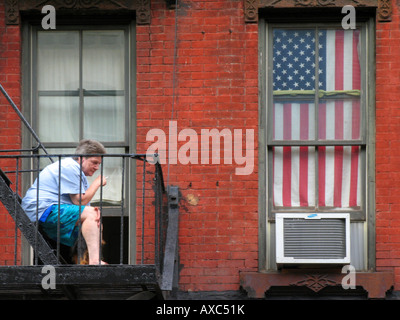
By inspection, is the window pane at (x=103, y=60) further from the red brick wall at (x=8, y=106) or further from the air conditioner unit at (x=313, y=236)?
the air conditioner unit at (x=313, y=236)

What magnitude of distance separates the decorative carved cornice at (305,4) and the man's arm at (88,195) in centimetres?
258

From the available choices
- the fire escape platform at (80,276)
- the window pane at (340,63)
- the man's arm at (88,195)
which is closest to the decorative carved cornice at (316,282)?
the fire escape platform at (80,276)

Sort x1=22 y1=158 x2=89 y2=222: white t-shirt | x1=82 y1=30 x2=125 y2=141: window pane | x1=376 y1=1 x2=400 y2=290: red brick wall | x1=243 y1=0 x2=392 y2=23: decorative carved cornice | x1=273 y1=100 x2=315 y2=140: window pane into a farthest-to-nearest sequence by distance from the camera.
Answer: x1=82 y1=30 x2=125 y2=141: window pane → x1=273 y1=100 x2=315 y2=140: window pane → x1=243 y1=0 x2=392 y2=23: decorative carved cornice → x1=376 y1=1 x2=400 y2=290: red brick wall → x1=22 y1=158 x2=89 y2=222: white t-shirt

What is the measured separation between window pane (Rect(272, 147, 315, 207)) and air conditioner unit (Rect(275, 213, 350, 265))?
43 centimetres

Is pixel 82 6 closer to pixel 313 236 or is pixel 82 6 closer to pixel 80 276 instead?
pixel 80 276

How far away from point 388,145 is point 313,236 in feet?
4.04

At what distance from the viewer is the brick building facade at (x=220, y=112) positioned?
9.35 m

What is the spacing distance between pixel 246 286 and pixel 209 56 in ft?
7.85

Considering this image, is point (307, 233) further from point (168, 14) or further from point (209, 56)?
point (168, 14)

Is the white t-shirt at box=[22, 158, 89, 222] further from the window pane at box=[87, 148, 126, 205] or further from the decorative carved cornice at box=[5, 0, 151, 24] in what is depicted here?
the decorative carved cornice at box=[5, 0, 151, 24]

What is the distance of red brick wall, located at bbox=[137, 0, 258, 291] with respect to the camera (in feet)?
30.7

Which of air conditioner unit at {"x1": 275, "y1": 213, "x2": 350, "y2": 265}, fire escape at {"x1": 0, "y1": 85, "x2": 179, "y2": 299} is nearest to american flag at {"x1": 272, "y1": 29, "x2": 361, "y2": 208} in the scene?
air conditioner unit at {"x1": 275, "y1": 213, "x2": 350, "y2": 265}

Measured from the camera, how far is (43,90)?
9852mm

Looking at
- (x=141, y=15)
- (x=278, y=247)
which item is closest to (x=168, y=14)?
(x=141, y=15)
